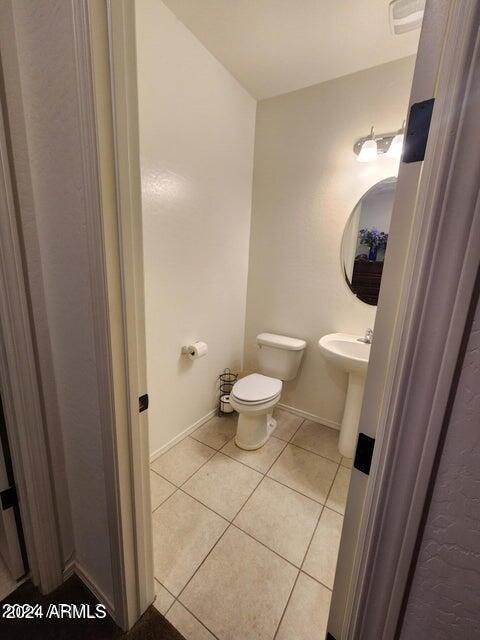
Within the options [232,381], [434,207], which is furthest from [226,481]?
[434,207]

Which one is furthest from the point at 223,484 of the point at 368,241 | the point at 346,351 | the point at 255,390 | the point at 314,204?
the point at 314,204

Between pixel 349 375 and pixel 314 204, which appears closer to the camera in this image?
pixel 349 375

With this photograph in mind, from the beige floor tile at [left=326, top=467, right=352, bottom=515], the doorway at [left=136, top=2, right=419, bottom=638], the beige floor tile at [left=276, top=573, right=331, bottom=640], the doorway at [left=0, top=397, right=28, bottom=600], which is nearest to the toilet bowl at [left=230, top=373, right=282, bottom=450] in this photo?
the doorway at [left=136, top=2, right=419, bottom=638]

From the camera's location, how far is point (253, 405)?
1.80 metres

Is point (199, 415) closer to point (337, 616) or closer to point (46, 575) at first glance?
point (46, 575)

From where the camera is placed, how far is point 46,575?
1066mm

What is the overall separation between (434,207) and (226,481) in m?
1.80

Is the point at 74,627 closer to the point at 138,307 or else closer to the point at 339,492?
the point at 138,307

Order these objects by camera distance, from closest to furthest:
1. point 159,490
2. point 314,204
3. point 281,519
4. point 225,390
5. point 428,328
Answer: point 428,328, point 281,519, point 159,490, point 314,204, point 225,390

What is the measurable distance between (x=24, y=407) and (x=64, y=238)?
0.61 m

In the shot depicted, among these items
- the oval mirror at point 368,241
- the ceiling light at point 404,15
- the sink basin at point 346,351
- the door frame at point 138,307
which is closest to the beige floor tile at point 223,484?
the door frame at point 138,307

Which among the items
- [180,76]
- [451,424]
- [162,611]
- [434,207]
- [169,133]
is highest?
[180,76]

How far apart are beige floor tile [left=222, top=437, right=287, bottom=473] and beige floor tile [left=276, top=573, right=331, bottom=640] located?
651mm

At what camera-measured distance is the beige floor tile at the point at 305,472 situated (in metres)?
1.66
